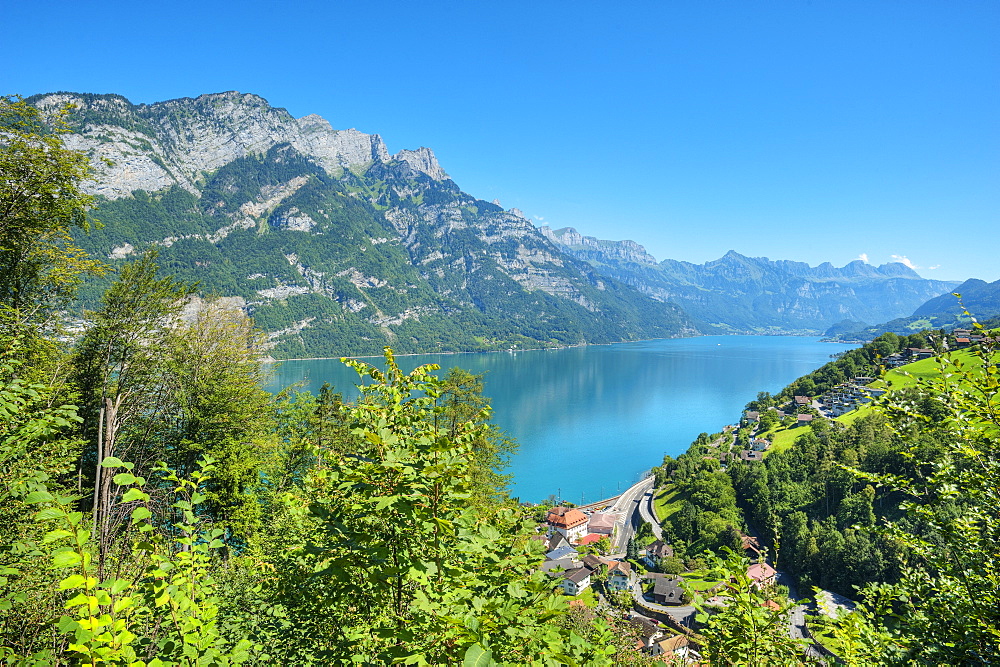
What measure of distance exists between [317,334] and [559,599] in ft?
654

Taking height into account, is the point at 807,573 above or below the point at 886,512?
below

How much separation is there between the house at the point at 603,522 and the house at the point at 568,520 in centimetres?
78

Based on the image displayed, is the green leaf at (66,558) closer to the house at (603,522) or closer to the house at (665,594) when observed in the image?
the house at (665,594)

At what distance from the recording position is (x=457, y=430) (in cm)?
284

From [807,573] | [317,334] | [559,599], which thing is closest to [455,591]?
[559,599]

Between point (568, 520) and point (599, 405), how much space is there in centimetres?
6039

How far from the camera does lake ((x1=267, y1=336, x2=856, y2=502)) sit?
5971 centimetres

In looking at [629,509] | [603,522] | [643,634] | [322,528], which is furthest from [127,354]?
[629,509]

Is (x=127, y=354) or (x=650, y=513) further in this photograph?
(x=650, y=513)

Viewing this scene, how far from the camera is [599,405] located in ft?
327

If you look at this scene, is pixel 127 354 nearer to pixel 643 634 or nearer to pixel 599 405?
pixel 643 634

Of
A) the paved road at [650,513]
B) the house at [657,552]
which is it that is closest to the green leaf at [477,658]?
the house at [657,552]

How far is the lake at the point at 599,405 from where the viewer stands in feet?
196

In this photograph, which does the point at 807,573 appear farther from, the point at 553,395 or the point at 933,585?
the point at 553,395
